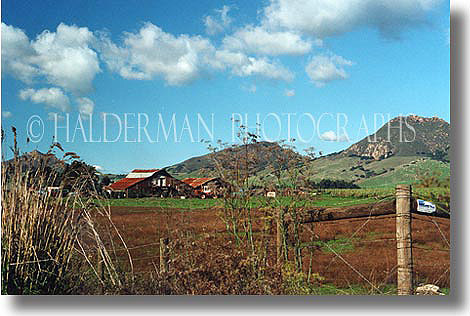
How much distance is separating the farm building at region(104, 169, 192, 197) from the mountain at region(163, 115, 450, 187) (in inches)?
4.4

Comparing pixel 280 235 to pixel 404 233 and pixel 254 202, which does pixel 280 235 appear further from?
pixel 404 233

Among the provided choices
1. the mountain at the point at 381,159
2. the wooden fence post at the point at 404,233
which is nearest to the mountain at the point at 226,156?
the mountain at the point at 381,159

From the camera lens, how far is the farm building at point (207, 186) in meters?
4.99

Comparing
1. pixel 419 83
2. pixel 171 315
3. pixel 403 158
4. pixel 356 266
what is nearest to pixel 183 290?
pixel 171 315

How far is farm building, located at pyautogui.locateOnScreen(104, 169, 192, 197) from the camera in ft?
16.7

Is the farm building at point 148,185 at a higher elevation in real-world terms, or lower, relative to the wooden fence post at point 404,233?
higher

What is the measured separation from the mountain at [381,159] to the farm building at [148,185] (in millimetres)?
A: 111

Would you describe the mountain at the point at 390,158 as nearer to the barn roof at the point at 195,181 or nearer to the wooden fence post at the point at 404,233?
the wooden fence post at the point at 404,233

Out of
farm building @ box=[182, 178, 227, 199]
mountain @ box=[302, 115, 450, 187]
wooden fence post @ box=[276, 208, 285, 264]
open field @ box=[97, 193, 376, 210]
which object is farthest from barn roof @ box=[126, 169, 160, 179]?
mountain @ box=[302, 115, 450, 187]

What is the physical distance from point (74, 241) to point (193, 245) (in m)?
1.08

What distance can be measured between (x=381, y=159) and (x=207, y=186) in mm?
1709

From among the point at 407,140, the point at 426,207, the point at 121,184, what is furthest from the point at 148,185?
the point at 426,207

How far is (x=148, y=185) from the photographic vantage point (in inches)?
201

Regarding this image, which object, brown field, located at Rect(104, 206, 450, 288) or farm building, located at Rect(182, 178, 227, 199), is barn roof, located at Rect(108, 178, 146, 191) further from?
farm building, located at Rect(182, 178, 227, 199)
